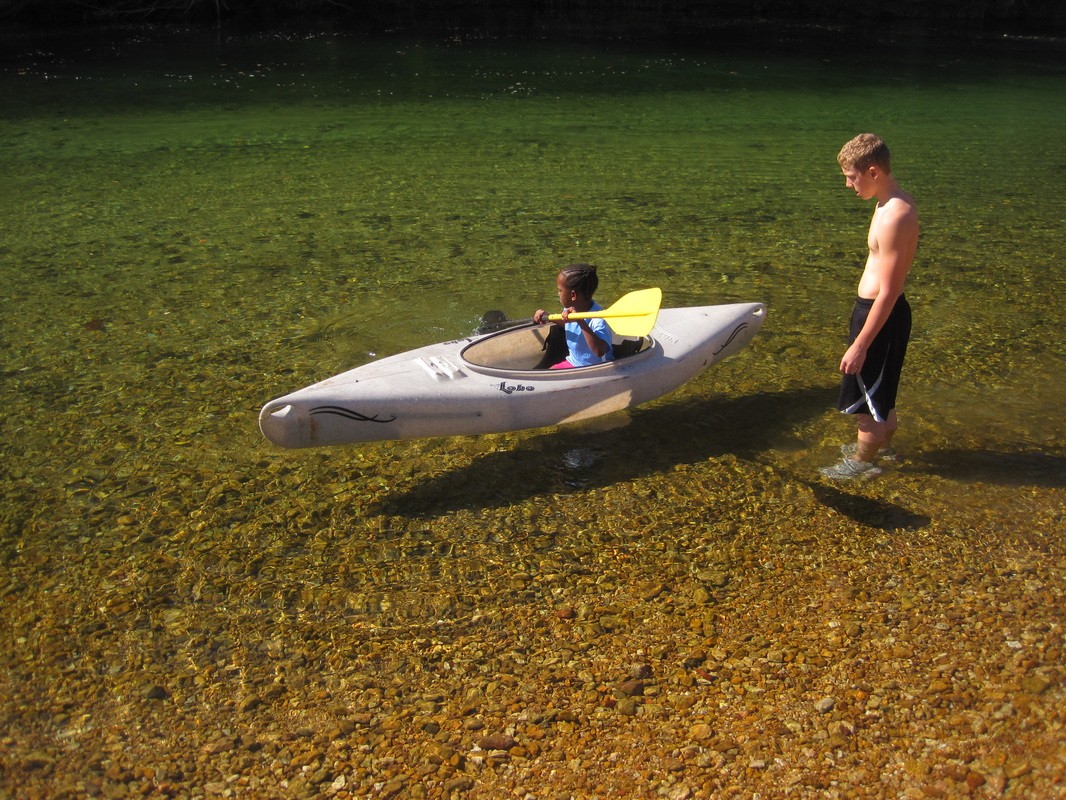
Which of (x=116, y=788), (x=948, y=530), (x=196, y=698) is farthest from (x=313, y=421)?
(x=948, y=530)

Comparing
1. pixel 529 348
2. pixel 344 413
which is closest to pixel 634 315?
pixel 529 348

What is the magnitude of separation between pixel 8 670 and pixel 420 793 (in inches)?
60.7

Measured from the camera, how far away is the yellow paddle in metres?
4.63

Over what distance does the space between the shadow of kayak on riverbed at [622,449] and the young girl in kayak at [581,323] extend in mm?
379

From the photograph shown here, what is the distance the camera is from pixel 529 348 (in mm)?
4988

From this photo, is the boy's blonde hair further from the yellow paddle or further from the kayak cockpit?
the kayak cockpit

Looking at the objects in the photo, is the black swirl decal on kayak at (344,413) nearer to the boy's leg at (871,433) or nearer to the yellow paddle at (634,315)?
the yellow paddle at (634,315)

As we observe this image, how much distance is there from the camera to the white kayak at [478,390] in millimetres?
4203

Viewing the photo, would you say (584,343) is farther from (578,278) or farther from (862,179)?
(862,179)

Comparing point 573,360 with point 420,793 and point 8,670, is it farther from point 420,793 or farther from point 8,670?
point 8,670

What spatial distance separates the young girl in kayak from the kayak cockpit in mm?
125

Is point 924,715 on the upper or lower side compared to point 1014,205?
lower

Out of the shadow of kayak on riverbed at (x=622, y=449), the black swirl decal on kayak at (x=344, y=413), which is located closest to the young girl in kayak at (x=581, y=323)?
the shadow of kayak on riverbed at (x=622, y=449)

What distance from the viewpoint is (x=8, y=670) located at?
3.27m
